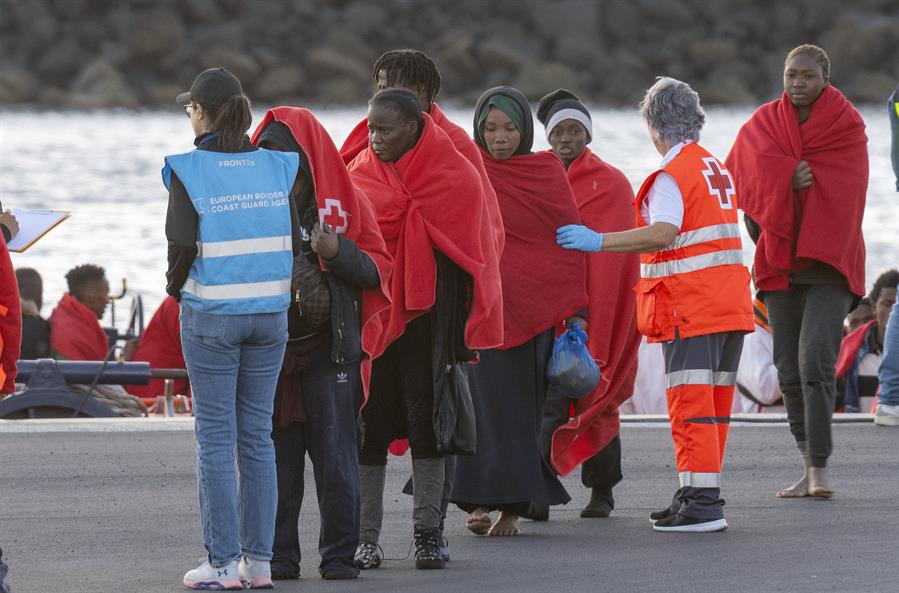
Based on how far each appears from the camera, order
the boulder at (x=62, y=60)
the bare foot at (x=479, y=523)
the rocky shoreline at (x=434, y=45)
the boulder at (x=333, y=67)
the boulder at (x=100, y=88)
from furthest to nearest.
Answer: the boulder at (x=100, y=88), the boulder at (x=62, y=60), the rocky shoreline at (x=434, y=45), the boulder at (x=333, y=67), the bare foot at (x=479, y=523)

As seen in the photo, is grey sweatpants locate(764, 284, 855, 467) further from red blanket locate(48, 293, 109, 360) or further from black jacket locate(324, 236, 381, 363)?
red blanket locate(48, 293, 109, 360)

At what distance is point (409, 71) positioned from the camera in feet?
25.2

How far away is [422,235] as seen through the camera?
7391 millimetres

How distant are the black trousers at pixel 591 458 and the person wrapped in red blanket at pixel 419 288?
4.38 ft

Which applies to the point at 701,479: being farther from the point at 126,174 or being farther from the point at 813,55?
the point at 126,174

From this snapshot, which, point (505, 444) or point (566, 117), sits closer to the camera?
point (505, 444)

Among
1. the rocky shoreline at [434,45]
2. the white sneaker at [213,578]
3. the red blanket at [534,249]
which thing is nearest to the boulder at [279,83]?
the rocky shoreline at [434,45]

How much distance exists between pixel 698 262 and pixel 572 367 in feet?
2.11

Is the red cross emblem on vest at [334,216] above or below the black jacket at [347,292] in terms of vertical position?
above

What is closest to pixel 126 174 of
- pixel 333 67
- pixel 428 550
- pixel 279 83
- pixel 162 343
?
pixel 279 83

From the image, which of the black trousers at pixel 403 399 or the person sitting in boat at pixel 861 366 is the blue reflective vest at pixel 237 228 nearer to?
the black trousers at pixel 403 399

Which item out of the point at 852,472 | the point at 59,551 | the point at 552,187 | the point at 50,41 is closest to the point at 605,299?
the point at 552,187

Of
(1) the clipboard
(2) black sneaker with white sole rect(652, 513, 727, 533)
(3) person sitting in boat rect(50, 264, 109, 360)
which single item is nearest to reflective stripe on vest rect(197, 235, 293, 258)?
(1) the clipboard

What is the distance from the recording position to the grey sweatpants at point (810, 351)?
29.2 feet
